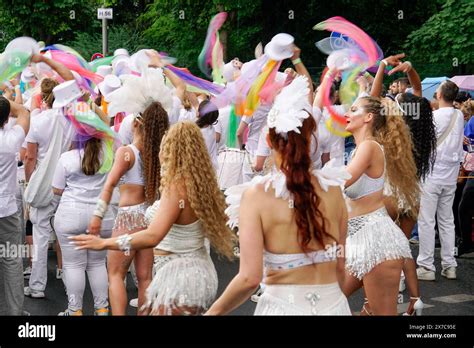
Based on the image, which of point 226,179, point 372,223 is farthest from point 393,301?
point 226,179

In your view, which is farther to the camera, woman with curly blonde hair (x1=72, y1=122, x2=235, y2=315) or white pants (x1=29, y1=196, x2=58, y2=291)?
white pants (x1=29, y1=196, x2=58, y2=291)

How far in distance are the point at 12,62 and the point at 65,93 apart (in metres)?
0.46

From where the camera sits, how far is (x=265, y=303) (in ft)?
11.5

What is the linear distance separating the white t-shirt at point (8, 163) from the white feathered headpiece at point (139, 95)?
771 millimetres

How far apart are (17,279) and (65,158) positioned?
98 centimetres

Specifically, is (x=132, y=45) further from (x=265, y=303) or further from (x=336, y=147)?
(x=265, y=303)

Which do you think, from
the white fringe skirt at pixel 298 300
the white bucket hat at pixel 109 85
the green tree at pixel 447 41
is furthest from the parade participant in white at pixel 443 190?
the green tree at pixel 447 41

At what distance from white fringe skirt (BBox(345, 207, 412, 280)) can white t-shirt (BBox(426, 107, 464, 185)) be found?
10.2 feet

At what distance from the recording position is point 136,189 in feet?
17.9

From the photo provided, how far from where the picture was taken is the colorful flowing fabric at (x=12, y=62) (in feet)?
19.1

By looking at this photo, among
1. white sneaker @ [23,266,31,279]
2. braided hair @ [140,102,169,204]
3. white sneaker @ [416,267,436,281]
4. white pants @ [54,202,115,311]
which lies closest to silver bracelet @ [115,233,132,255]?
→ braided hair @ [140,102,169,204]

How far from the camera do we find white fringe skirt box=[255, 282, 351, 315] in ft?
11.3

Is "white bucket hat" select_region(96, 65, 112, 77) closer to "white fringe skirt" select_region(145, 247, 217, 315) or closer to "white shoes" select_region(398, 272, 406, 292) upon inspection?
"white shoes" select_region(398, 272, 406, 292)

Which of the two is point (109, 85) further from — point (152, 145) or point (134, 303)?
point (152, 145)
